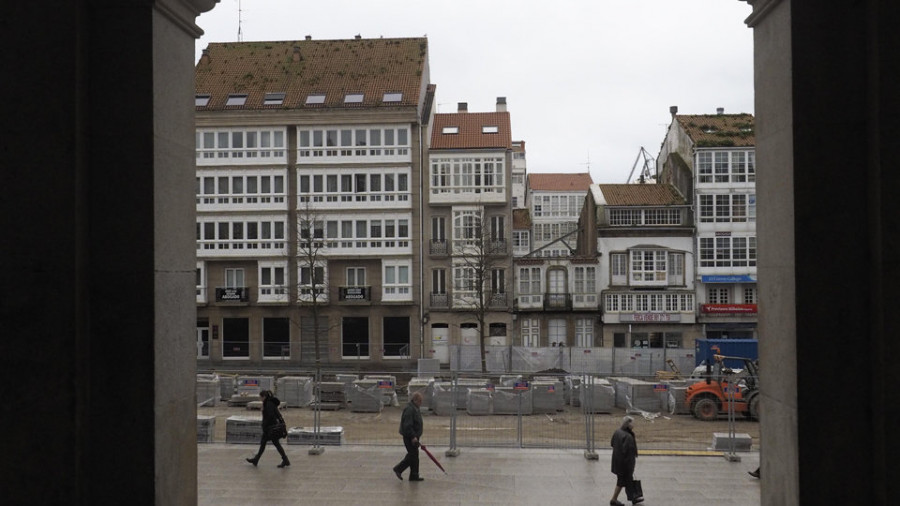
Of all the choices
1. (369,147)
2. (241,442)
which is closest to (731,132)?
(369,147)

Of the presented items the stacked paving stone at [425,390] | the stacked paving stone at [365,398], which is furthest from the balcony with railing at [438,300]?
the stacked paving stone at [365,398]

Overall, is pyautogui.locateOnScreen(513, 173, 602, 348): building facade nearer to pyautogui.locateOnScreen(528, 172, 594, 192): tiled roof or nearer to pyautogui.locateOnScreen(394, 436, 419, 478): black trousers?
pyautogui.locateOnScreen(394, 436, 419, 478): black trousers

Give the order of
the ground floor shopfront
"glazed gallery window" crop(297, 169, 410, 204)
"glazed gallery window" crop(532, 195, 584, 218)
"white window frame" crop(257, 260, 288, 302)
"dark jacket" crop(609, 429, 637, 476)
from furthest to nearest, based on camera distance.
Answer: "glazed gallery window" crop(532, 195, 584, 218), "glazed gallery window" crop(297, 169, 410, 204), "white window frame" crop(257, 260, 288, 302), the ground floor shopfront, "dark jacket" crop(609, 429, 637, 476)

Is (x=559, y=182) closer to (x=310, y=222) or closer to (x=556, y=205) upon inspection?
(x=556, y=205)

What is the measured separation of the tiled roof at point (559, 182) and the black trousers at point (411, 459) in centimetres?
7637

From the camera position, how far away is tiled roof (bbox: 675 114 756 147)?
45.2 meters

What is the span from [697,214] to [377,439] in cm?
3161

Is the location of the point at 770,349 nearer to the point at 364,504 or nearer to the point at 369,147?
the point at 364,504

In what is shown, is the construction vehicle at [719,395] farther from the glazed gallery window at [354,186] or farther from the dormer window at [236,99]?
the dormer window at [236,99]

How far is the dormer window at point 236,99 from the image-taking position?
1811 inches

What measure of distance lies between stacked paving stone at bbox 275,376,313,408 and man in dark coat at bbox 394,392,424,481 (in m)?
13.9

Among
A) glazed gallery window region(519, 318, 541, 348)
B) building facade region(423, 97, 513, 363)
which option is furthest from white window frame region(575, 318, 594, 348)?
building facade region(423, 97, 513, 363)
